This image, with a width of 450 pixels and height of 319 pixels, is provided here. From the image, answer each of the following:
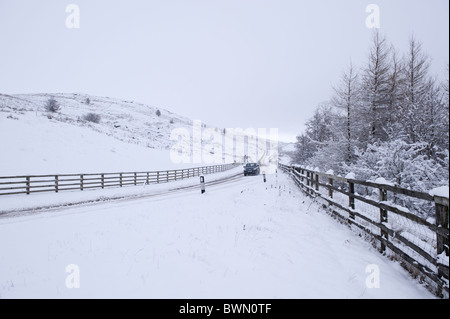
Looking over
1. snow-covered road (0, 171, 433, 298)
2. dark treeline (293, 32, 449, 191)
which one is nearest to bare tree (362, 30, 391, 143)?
dark treeline (293, 32, 449, 191)

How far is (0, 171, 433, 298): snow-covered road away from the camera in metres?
3.49

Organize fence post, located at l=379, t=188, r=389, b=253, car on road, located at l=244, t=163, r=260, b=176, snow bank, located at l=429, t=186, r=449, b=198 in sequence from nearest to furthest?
snow bank, located at l=429, t=186, r=449, b=198 < fence post, located at l=379, t=188, r=389, b=253 < car on road, located at l=244, t=163, r=260, b=176

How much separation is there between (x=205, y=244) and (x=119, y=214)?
196 inches

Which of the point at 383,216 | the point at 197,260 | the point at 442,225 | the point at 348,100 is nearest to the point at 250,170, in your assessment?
the point at 348,100

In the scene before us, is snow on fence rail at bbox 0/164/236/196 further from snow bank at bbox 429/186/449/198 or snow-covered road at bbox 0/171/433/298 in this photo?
snow bank at bbox 429/186/449/198

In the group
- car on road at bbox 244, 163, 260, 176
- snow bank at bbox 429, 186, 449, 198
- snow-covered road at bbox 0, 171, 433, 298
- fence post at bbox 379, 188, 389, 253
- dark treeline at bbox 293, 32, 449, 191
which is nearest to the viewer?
snow bank at bbox 429, 186, 449, 198

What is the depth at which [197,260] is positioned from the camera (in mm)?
4328

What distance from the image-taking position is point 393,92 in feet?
53.7

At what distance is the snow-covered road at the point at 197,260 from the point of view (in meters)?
3.49

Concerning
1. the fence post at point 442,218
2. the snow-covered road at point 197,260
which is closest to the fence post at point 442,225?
the fence post at point 442,218

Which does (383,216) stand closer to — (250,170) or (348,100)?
(348,100)

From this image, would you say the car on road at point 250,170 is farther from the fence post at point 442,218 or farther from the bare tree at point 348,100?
the fence post at point 442,218

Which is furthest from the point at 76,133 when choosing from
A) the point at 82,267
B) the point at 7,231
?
the point at 82,267
